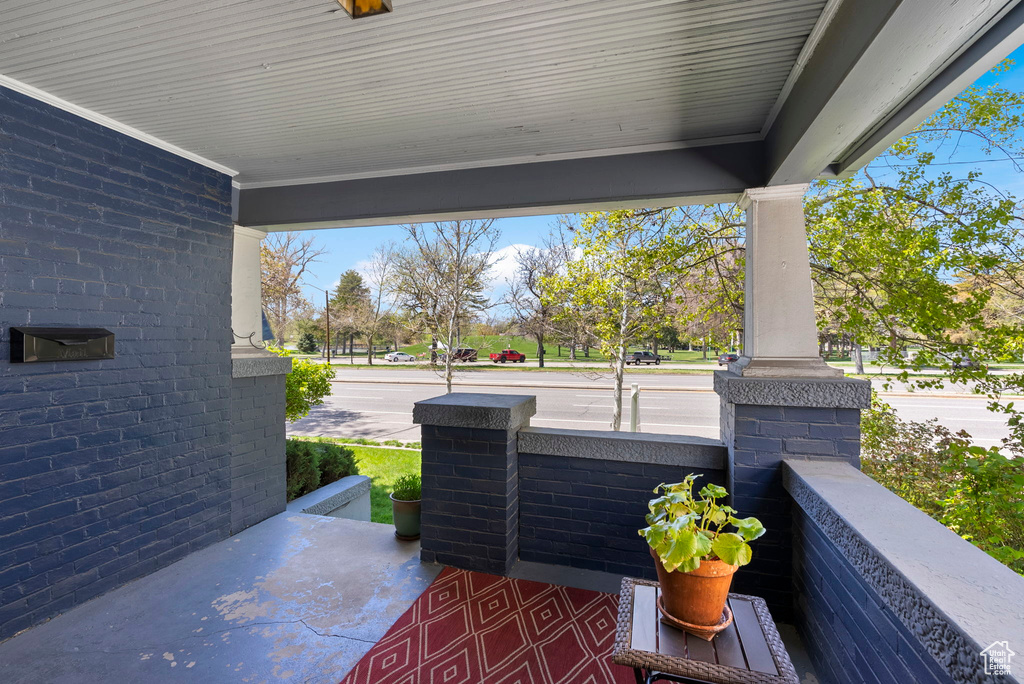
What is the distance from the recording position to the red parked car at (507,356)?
7.39 m

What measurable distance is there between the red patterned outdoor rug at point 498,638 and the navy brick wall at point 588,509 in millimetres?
237

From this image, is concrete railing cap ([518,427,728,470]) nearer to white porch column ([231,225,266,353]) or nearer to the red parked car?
white porch column ([231,225,266,353])

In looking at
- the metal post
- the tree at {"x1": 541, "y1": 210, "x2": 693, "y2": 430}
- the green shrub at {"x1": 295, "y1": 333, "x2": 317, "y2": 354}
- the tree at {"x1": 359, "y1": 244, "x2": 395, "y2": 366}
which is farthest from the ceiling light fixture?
the green shrub at {"x1": 295, "y1": 333, "x2": 317, "y2": 354}

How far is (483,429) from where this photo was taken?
107 inches

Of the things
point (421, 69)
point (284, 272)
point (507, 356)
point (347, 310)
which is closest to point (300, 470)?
point (421, 69)

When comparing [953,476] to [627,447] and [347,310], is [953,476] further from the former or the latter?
[347,310]

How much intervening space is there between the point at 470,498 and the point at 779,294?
1996 mm

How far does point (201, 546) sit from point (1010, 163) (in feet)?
22.5

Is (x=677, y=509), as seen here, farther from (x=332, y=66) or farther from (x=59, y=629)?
(x=59, y=629)

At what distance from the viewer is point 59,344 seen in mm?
2318

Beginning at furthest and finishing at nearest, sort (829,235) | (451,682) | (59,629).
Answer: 1. (829,235)
2. (59,629)
3. (451,682)

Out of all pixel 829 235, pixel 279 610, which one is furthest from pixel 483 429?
pixel 829 235

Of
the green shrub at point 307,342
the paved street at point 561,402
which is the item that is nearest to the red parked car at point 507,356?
the paved street at point 561,402

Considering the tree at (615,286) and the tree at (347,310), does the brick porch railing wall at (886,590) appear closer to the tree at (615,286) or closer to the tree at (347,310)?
the tree at (615,286)
